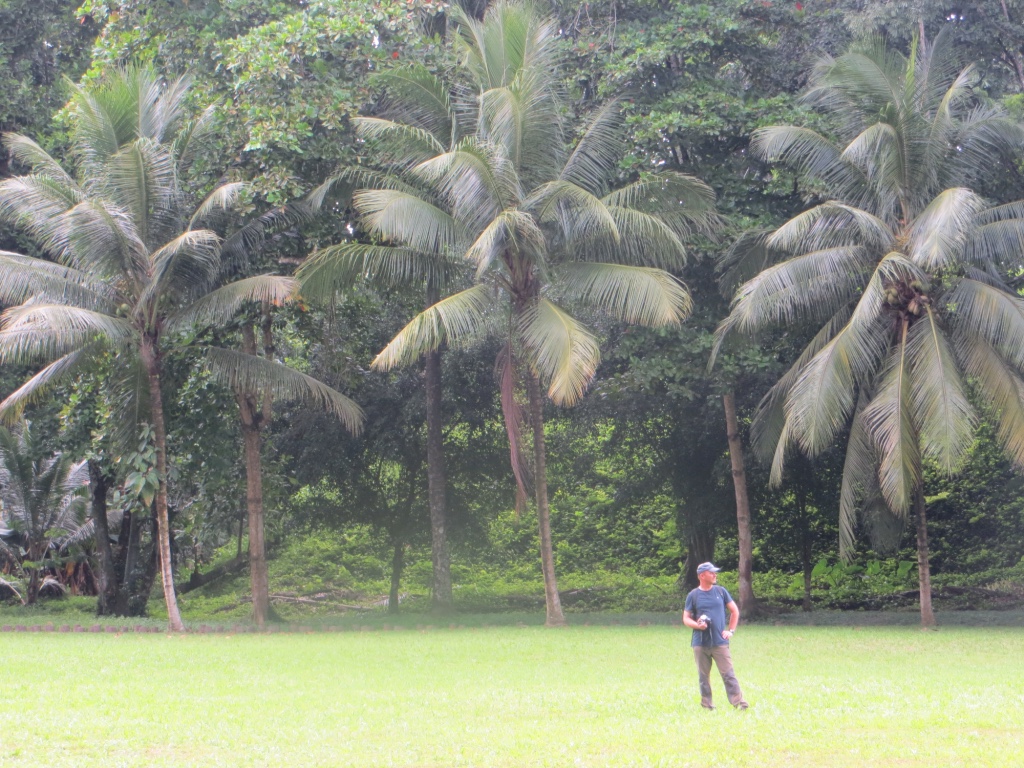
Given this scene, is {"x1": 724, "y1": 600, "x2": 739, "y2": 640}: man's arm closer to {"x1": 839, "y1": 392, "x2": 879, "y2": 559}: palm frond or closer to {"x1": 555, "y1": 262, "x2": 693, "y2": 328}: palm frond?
{"x1": 555, "y1": 262, "x2": 693, "y2": 328}: palm frond

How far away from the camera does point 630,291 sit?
14750 millimetres

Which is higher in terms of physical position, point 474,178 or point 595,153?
point 595,153

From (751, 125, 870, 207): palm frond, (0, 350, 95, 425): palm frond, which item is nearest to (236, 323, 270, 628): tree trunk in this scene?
(0, 350, 95, 425): palm frond

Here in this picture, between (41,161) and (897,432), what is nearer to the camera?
(897,432)

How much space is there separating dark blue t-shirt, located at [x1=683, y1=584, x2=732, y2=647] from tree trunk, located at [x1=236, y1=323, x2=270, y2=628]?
34.6 ft

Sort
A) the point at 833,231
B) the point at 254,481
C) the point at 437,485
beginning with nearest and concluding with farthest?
the point at 833,231 < the point at 254,481 < the point at 437,485

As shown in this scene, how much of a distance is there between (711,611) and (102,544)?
15699 mm

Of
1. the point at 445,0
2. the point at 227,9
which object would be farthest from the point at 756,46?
the point at 227,9

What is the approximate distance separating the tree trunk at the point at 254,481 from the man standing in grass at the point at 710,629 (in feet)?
34.5

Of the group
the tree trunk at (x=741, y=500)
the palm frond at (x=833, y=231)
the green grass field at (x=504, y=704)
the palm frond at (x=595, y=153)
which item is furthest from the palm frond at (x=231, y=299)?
the tree trunk at (x=741, y=500)

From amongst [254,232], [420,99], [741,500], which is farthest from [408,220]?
[741,500]

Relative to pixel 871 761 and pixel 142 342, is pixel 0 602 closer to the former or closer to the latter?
pixel 142 342

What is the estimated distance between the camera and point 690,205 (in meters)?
16.0

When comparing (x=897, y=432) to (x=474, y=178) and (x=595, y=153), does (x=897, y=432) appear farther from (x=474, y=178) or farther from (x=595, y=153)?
(x=474, y=178)
